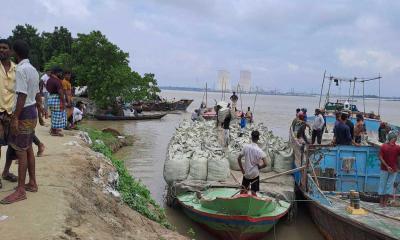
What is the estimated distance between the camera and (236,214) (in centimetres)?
804

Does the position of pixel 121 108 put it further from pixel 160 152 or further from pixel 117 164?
pixel 117 164

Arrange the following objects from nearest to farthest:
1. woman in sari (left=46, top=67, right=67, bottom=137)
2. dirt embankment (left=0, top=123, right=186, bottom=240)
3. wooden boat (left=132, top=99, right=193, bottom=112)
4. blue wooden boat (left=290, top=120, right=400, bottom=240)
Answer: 1. dirt embankment (left=0, top=123, right=186, bottom=240)
2. blue wooden boat (left=290, top=120, right=400, bottom=240)
3. woman in sari (left=46, top=67, right=67, bottom=137)
4. wooden boat (left=132, top=99, right=193, bottom=112)

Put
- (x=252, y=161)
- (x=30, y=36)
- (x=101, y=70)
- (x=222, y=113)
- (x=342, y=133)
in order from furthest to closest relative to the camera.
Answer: (x=30, y=36) → (x=101, y=70) → (x=222, y=113) → (x=342, y=133) → (x=252, y=161)

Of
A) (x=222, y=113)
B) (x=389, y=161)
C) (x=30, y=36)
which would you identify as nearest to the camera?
(x=389, y=161)

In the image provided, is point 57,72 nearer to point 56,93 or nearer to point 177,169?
point 56,93

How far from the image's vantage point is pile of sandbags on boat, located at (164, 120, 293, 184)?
34.0 ft

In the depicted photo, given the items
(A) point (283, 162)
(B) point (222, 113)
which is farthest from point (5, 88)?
(B) point (222, 113)

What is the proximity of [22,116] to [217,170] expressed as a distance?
6.17m

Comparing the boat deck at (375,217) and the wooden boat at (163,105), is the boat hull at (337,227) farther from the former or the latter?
the wooden boat at (163,105)

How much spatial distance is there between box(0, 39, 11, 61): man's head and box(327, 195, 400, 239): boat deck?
582 cm

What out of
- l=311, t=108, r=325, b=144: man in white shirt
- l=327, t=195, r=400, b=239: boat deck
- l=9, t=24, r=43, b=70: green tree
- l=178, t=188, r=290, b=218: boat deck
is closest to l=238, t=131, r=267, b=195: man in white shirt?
l=178, t=188, r=290, b=218: boat deck

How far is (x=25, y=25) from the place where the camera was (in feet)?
157

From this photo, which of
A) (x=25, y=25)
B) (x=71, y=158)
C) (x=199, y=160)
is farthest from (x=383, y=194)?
(x=25, y=25)

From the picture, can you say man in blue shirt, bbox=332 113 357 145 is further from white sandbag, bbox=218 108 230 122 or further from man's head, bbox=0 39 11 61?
man's head, bbox=0 39 11 61
